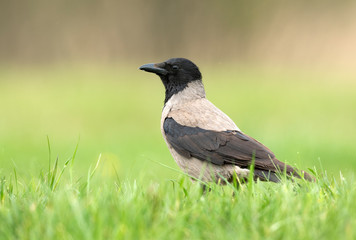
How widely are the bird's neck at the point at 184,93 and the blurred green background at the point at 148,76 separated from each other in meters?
2.70

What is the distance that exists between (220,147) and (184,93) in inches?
34.2

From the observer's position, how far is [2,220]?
3.02 m

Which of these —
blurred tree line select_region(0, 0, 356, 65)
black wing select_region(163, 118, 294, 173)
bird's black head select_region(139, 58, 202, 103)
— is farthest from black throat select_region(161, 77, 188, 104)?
blurred tree line select_region(0, 0, 356, 65)

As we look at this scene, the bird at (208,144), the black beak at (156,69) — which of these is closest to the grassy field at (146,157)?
the bird at (208,144)

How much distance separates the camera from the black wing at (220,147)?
454 cm

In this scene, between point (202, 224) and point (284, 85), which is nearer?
point (202, 224)

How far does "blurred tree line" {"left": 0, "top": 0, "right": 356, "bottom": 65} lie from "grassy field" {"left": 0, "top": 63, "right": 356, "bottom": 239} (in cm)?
67

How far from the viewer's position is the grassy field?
9.61 feet

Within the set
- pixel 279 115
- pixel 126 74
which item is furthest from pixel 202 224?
pixel 126 74

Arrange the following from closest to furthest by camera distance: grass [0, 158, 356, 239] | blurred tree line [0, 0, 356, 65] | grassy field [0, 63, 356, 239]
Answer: grass [0, 158, 356, 239] < grassy field [0, 63, 356, 239] < blurred tree line [0, 0, 356, 65]

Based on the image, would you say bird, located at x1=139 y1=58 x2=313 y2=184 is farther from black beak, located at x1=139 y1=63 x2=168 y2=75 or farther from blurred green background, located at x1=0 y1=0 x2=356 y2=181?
blurred green background, located at x1=0 y1=0 x2=356 y2=181

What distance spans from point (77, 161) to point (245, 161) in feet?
12.7

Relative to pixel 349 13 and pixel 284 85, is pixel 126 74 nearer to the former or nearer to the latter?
pixel 284 85

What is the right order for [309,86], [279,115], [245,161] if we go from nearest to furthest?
[245,161] < [279,115] < [309,86]
